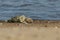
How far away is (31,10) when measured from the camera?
16.8 meters

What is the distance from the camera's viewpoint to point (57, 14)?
1570 centimetres

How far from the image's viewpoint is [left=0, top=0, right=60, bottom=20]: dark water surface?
594 inches

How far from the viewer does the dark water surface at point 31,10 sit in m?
15.1
